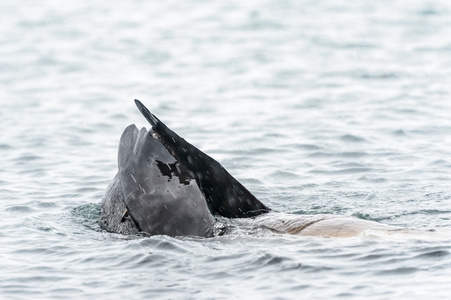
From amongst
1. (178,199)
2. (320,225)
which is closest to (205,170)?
(178,199)

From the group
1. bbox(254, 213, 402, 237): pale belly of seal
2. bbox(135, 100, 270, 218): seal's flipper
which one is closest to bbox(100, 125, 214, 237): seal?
bbox(135, 100, 270, 218): seal's flipper

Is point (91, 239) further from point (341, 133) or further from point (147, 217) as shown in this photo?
point (341, 133)

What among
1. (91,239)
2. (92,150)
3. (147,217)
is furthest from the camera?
(92,150)

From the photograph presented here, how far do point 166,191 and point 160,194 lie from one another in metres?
0.06

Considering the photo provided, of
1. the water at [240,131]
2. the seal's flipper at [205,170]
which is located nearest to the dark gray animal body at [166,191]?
the seal's flipper at [205,170]

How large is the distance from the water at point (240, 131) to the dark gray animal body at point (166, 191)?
16 centimetres

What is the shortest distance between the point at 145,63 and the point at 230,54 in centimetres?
198

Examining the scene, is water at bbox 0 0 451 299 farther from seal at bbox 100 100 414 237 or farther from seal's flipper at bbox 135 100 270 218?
seal's flipper at bbox 135 100 270 218

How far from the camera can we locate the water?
646cm

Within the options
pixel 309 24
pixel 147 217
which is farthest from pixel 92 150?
pixel 309 24

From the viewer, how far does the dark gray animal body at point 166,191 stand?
6758 millimetres

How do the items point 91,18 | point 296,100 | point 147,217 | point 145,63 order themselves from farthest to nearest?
point 91,18 < point 145,63 < point 296,100 < point 147,217

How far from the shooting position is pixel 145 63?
61.4ft

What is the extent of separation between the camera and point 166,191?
6785 millimetres
